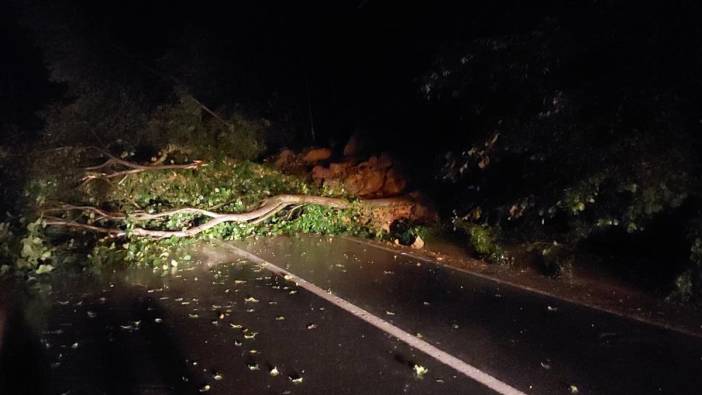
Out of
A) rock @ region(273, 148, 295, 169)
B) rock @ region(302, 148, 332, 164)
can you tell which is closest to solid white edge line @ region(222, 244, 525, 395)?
rock @ region(273, 148, 295, 169)

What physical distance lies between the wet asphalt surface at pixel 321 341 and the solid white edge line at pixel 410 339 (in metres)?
0.08

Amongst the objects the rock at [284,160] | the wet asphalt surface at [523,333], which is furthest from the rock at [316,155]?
the wet asphalt surface at [523,333]

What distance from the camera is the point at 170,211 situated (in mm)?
8812

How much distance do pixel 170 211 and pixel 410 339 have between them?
18.5 ft

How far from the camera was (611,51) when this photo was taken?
5.61 metres

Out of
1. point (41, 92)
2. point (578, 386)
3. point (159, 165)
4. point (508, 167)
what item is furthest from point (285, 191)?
point (41, 92)

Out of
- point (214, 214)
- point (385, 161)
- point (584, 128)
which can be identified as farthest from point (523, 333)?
point (385, 161)

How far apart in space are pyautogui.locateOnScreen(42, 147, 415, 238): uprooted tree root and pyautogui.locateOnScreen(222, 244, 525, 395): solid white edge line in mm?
2392

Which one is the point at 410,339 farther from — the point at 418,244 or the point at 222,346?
the point at 418,244

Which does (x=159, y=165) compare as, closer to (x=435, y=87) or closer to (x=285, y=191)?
(x=285, y=191)

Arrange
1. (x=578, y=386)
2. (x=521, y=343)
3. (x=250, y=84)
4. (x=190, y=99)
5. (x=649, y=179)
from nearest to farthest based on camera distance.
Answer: (x=578, y=386), (x=521, y=343), (x=649, y=179), (x=190, y=99), (x=250, y=84)

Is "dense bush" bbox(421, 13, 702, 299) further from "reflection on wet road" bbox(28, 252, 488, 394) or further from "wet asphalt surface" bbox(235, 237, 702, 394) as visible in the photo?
"reflection on wet road" bbox(28, 252, 488, 394)

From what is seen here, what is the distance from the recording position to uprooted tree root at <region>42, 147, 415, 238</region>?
844cm

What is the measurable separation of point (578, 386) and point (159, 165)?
27.7 ft
